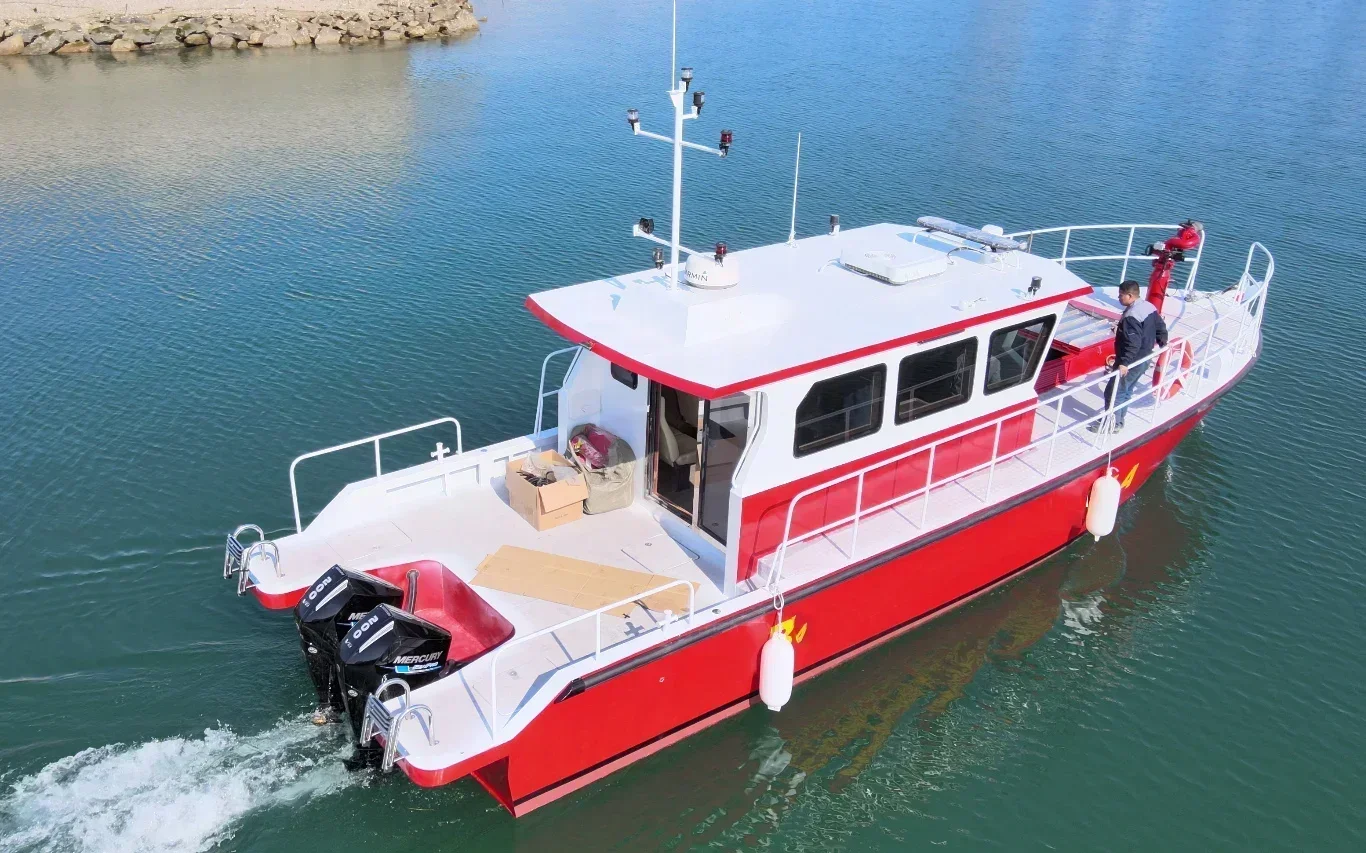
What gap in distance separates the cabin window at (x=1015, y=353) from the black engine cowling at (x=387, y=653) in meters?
5.71

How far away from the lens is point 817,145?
2678cm

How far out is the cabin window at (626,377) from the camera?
10.2 m

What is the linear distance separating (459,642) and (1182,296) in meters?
10.8

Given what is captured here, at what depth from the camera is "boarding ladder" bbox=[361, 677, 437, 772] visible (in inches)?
302

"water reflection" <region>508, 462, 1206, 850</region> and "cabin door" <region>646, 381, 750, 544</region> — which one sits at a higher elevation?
"cabin door" <region>646, 381, 750, 544</region>

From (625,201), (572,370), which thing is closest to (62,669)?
(572,370)

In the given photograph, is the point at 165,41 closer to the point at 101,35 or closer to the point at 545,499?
the point at 101,35

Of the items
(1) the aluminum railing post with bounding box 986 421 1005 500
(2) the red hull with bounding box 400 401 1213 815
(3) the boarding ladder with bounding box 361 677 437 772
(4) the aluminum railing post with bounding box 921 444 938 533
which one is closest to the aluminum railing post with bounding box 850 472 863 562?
(2) the red hull with bounding box 400 401 1213 815

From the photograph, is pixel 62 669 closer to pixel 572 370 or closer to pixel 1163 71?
pixel 572 370

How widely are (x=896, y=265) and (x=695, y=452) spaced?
8.53 ft

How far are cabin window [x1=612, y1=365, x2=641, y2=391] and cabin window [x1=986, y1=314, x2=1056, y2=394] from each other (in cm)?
335

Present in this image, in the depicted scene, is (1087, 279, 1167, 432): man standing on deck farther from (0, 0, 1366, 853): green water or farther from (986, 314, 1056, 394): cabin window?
(0, 0, 1366, 853): green water

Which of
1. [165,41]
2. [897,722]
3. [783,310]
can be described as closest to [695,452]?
[783,310]

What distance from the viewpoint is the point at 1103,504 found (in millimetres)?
11367
